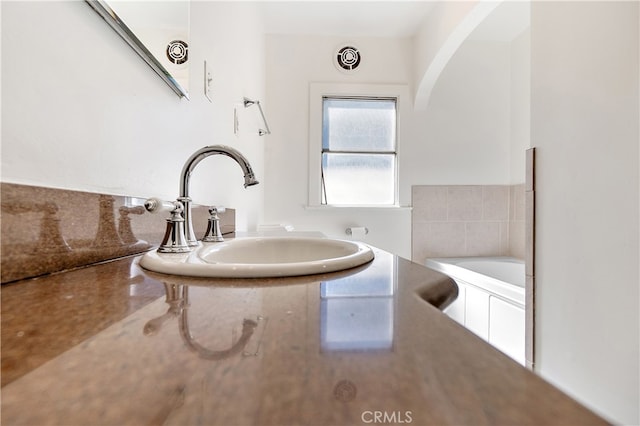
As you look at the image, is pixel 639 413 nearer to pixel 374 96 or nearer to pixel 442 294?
pixel 442 294

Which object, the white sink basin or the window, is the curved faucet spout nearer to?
the white sink basin

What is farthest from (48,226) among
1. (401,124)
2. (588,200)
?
(401,124)

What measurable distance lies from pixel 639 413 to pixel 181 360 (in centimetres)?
107

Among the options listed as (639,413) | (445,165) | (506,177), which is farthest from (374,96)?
(639,413)

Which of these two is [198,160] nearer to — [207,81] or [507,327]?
[207,81]

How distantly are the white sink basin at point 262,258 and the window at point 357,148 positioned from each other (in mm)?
1765

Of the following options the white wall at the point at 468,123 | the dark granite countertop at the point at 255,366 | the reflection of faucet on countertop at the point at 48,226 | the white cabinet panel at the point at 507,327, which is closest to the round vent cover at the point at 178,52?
the reflection of faucet on countertop at the point at 48,226

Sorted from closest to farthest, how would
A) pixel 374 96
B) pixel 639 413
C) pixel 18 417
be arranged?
pixel 18 417 < pixel 639 413 < pixel 374 96

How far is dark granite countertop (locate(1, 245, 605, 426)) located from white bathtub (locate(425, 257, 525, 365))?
4.96 ft

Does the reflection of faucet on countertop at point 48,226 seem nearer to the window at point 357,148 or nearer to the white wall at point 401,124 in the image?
the white wall at point 401,124

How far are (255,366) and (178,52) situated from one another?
0.93 m

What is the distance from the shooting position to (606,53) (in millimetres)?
841

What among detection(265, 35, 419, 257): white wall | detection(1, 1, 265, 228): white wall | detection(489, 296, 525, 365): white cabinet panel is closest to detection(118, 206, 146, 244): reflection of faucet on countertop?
detection(1, 1, 265, 228): white wall

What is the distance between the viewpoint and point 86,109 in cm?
54
